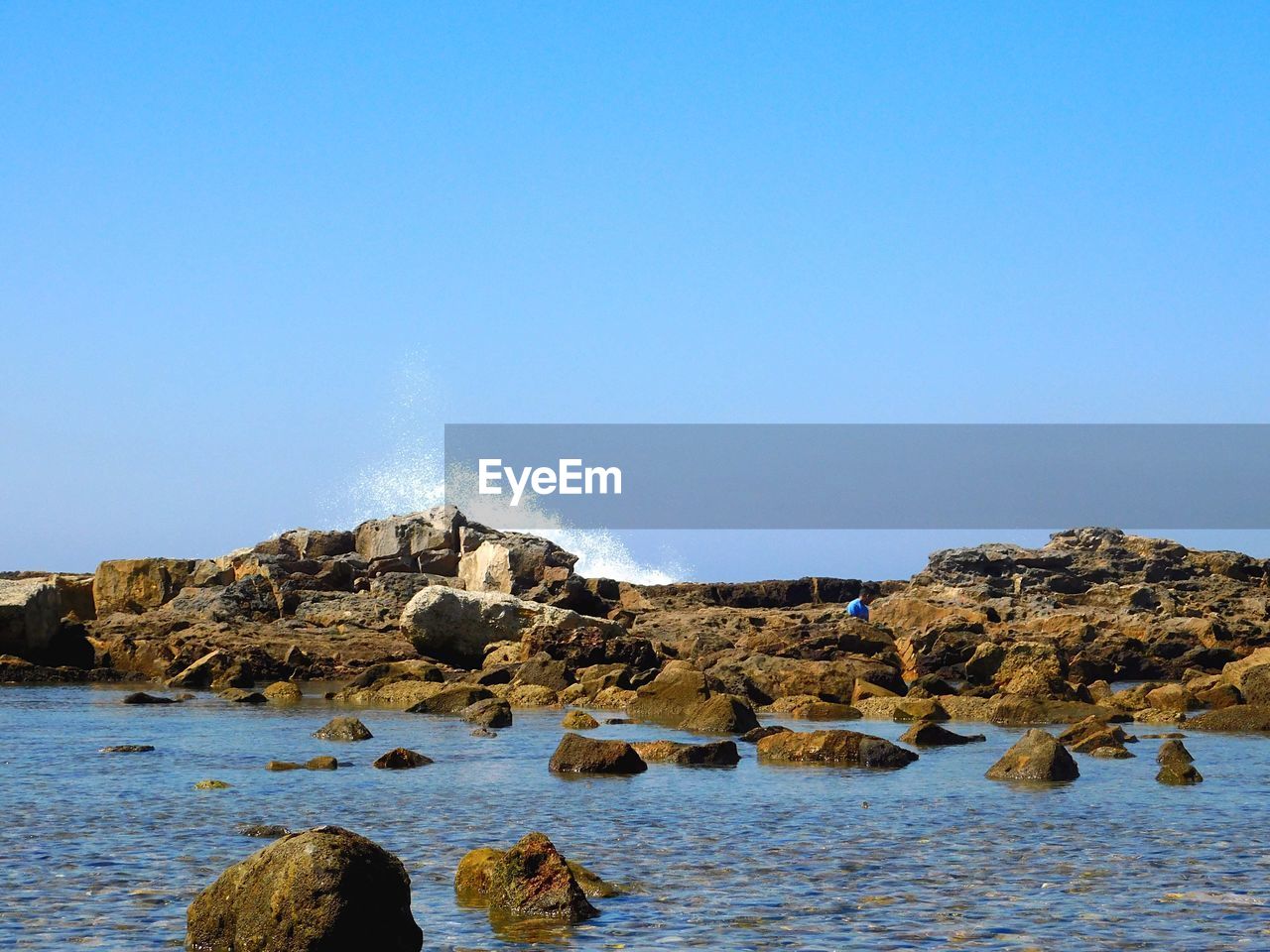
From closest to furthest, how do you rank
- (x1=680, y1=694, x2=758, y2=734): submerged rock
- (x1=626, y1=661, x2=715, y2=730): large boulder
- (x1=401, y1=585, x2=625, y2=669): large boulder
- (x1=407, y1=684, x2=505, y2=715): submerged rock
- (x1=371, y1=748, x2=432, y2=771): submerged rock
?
(x1=371, y1=748, x2=432, y2=771): submerged rock < (x1=680, y1=694, x2=758, y2=734): submerged rock < (x1=626, y1=661, x2=715, y2=730): large boulder < (x1=407, y1=684, x2=505, y2=715): submerged rock < (x1=401, y1=585, x2=625, y2=669): large boulder

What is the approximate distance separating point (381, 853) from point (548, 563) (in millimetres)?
43337

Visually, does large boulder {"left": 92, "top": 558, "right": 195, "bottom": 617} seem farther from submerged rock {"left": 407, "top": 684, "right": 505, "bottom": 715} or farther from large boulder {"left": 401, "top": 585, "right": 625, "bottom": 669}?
submerged rock {"left": 407, "top": 684, "right": 505, "bottom": 715}

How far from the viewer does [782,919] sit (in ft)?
35.1

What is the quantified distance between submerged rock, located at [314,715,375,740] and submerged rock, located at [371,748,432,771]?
3257mm

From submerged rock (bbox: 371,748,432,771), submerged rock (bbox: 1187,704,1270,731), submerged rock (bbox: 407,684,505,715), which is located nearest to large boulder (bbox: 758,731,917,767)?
submerged rock (bbox: 371,748,432,771)

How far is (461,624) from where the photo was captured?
3844 centimetres

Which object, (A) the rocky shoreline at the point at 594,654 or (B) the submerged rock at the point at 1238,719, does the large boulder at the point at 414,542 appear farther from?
(B) the submerged rock at the point at 1238,719

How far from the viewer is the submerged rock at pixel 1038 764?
727 inches

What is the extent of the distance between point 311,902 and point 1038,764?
12.1 metres

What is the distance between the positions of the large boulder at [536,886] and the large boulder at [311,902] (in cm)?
136

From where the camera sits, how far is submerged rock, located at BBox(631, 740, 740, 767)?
66.2 feet

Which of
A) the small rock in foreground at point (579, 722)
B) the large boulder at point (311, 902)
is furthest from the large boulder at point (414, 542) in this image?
the large boulder at point (311, 902)

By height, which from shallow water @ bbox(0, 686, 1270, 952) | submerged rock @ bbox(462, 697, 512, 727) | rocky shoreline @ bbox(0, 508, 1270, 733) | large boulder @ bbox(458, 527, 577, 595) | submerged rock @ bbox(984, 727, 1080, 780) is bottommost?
shallow water @ bbox(0, 686, 1270, 952)

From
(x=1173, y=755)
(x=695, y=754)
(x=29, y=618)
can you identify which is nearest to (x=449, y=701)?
(x=695, y=754)
